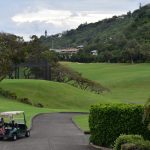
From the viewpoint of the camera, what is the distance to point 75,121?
44.0 m

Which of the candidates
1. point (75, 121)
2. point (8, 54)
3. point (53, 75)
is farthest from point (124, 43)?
point (75, 121)

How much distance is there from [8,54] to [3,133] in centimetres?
3670

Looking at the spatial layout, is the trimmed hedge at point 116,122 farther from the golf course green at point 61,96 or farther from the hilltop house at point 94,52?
the hilltop house at point 94,52

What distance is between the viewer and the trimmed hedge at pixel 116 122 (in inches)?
902

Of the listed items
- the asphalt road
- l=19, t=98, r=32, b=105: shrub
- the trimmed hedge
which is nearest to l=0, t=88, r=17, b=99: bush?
l=19, t=98, r=32, b=105: shrub

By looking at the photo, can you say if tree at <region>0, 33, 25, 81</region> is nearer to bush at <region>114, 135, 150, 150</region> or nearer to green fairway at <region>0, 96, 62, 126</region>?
green fairway at <region>0, 96, 62, 126</region>

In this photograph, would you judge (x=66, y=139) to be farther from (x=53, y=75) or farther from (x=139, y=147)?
(x=53, y=75)

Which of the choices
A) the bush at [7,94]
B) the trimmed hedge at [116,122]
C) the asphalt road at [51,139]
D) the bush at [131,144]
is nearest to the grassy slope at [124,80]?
the bush at [7,94]

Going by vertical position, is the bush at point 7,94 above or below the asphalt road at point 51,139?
below

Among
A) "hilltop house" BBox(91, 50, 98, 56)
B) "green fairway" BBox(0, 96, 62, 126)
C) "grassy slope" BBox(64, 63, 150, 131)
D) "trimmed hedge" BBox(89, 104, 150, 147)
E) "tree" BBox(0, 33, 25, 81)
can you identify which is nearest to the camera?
"trimmed hedge" BBox(89, 104, 150, 147)

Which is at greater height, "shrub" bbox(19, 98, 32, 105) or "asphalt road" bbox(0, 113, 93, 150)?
"asphalt road" bbox(0, 113, 93, 150)

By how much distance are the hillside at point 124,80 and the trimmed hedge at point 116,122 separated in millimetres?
48866

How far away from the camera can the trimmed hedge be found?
22922 mm

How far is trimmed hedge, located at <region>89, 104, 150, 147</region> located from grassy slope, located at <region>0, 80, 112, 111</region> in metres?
40.8
